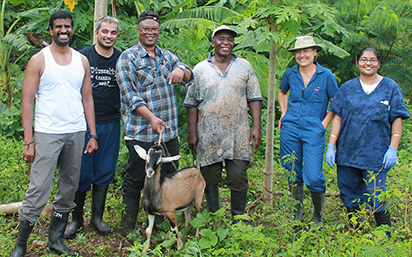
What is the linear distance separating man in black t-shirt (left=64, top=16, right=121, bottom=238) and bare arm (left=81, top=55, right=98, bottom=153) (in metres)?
0.13

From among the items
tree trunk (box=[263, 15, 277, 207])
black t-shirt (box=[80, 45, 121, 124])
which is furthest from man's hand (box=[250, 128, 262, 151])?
black t-shirt (box=[80, 45, 121, 124])

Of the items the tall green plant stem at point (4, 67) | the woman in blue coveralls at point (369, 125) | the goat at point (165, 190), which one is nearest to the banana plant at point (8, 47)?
the tall green plant stem at point (4, 67)

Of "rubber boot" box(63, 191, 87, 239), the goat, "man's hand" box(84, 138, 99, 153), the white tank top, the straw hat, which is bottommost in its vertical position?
"rubber boot" box(63, 191, 87, 239)

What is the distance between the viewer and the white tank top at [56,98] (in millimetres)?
3703

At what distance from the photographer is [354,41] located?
8.81 meters

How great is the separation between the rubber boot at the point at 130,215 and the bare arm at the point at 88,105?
696mm

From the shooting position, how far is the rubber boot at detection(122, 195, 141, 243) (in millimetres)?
4418

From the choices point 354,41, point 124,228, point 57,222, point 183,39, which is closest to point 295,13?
point 183,39

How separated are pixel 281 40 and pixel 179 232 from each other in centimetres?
237

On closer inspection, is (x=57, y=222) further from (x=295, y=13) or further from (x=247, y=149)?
(x=295, y=13)

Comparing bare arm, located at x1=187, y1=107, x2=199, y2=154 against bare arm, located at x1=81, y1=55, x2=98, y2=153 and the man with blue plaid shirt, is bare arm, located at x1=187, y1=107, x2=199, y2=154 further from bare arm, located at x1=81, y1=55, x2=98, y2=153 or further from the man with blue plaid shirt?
bare arm, located at x1=81, y1=55, x2=98, y2=153

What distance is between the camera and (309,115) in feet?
14.8

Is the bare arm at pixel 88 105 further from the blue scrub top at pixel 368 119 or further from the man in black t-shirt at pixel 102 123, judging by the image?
the blue scrub top at pixel 368 119

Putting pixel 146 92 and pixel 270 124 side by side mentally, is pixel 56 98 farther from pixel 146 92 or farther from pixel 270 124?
pixel 270 124
